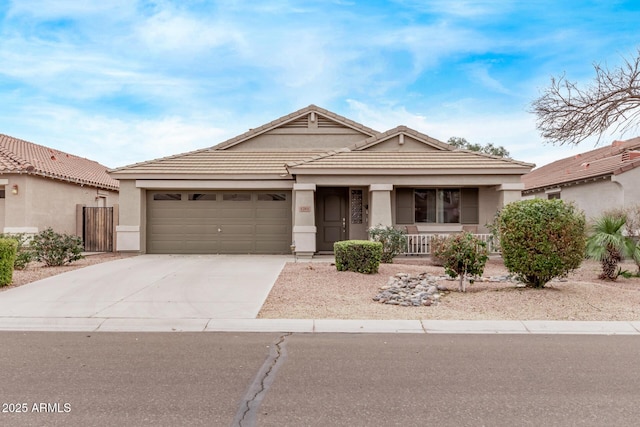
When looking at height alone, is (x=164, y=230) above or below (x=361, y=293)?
above

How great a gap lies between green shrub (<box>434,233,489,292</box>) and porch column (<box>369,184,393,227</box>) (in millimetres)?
6072

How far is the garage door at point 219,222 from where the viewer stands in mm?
17516

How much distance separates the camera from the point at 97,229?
19641 millimetres

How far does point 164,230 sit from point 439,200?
34.1 feet

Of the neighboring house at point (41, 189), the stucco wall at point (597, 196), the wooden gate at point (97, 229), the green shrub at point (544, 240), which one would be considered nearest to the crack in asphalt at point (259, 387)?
the green shrub at point (544, 240)

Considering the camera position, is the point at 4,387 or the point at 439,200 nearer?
the point at 4,387

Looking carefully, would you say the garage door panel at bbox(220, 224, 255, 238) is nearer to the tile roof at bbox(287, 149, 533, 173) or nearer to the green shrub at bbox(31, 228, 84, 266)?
the tile roof at bbox(287, 149, 533, 173)

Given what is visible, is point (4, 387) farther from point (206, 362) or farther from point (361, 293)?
point (361, 293)

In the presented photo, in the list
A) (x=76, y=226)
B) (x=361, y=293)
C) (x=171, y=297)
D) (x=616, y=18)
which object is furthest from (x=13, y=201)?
(x=616, y=18)

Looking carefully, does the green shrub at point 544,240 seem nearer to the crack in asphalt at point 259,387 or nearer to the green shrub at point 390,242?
the green shrub at point 390,242

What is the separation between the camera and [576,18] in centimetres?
1524

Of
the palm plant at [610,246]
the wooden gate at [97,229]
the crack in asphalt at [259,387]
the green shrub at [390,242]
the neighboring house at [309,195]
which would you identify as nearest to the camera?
the crack in asphalt at [259,387]

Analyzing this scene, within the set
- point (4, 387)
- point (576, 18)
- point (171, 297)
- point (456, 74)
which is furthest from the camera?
point (456, 74)

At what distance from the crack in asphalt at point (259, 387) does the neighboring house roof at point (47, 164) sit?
1539 cm
